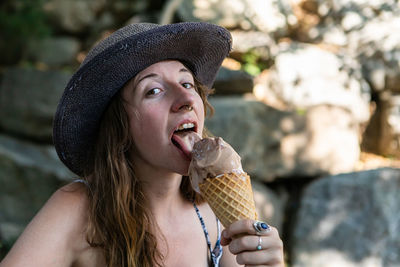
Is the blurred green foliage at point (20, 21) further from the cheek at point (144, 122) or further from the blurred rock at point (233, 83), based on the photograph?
the cheek at point (144, 122)

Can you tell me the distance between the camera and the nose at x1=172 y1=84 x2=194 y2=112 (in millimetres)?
2195

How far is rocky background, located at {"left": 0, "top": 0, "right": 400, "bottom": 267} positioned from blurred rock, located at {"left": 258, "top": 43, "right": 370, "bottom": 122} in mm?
18

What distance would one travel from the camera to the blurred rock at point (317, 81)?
7105 mm

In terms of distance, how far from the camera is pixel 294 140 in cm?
625

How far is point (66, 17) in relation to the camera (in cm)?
838

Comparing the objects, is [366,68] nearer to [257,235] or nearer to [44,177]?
[44,177]

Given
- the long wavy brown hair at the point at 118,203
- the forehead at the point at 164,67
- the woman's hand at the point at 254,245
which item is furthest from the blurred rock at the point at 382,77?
the woman's hand at the point at 254,245

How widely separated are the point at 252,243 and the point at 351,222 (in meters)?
4.09

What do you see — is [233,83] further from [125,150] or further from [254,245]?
[254,245]

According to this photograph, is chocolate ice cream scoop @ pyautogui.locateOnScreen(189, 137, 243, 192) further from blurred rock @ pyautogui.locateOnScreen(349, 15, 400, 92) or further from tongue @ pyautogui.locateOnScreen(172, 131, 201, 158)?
blurred rock @ pyautogui.locateOnScreen(349, 15, 400, 92)

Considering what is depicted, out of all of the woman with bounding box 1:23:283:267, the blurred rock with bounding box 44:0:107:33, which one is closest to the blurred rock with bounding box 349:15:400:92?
the blurred rock with bounding box 44:0:107:33

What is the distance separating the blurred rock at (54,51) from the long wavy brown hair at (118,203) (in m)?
5.92

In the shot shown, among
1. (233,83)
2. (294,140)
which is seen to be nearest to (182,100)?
(294,140)

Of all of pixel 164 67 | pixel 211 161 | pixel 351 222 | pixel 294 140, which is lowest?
pixel 351 222
